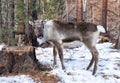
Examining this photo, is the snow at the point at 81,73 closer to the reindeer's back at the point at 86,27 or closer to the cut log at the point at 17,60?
the cut log at the point at 17,60

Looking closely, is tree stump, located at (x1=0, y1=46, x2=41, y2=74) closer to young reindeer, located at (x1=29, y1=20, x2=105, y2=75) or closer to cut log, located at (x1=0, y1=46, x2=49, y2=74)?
cut log, located at (x1=0, y1=46, x2=49, y2=74)

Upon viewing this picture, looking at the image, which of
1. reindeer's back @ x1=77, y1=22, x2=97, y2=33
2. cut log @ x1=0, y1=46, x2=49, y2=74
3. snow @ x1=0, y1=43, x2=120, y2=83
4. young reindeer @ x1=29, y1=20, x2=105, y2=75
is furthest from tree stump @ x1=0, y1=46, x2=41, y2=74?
reindeer's back @ x1=77, y1=22, x2=97, y2=33

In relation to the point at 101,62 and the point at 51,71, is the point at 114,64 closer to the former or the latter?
the point at 101,62

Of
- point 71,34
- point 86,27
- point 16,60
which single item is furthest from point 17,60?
point 86,27

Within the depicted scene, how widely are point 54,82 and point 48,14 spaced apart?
3.44 metres

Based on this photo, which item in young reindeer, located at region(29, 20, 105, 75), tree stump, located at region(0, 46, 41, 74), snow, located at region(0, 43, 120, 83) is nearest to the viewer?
snow, located at region(0, 43, 120, 83)

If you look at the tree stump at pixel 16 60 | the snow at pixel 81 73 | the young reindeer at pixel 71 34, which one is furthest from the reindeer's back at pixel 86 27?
the tree stump at pixel 16 60

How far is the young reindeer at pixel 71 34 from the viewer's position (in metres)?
7.36

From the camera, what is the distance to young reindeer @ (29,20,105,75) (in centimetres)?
736

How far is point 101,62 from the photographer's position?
868 cm

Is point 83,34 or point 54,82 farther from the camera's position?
point 83,34

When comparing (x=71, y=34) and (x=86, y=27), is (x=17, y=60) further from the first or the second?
(x=86, y=27)

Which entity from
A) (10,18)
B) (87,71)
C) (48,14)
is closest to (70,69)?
(87,71)

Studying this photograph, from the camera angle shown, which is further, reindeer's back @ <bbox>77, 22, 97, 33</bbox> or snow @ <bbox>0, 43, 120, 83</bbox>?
reindeer's back @ <bbox>77, 22, 97, 33</bbox>
